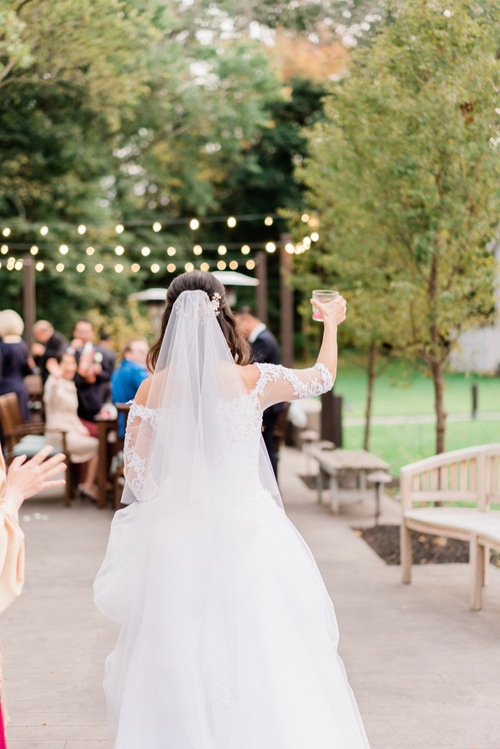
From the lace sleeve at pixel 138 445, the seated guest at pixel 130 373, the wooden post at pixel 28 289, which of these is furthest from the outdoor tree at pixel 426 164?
the wooden post at pixel 28 289

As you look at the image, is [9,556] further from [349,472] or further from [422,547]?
[349,472]

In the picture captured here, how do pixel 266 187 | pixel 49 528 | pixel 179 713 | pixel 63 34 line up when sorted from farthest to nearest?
pixel 266 187
pixel 63 34
pixel 49 528
pixel 179 713

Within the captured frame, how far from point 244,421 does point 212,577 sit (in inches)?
24.8

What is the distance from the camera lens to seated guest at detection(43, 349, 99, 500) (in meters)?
10.8

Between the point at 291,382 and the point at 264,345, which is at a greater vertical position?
the point at 291,382

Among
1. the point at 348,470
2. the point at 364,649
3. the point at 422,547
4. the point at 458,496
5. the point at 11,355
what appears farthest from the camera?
the point at 11,355

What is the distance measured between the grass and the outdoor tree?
103 centimetres

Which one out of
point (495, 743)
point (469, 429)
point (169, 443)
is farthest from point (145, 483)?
point (469, 429)

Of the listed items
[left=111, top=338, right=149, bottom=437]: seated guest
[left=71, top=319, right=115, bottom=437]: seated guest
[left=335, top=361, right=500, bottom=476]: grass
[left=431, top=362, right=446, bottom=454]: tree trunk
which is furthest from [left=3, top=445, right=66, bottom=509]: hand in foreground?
[left=71, top=319, right=115, bottom=437]: seated guest

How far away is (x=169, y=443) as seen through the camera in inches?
150

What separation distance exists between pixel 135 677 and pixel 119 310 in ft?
90.7

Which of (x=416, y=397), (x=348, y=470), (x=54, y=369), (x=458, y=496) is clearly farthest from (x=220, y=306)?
(x=416, y=397)

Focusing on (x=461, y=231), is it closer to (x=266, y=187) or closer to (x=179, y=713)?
(x=179, y=713)

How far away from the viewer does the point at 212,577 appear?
372 cm
